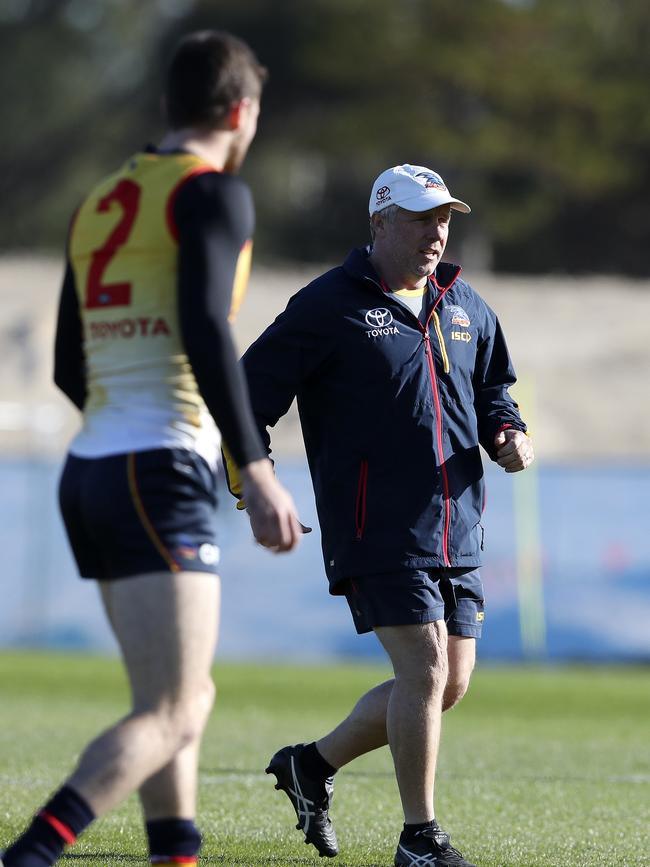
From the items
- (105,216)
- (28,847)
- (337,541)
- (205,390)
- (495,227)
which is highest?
(495,227)

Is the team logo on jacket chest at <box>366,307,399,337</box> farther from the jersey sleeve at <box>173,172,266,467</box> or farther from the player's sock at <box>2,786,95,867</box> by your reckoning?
the player's sock at <box>2,786,95,867</box>

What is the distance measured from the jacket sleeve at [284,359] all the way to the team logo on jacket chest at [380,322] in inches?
5.8

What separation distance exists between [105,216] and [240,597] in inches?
600

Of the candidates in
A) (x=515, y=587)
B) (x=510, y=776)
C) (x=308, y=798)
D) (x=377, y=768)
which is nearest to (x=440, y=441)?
(x=308, y=798)

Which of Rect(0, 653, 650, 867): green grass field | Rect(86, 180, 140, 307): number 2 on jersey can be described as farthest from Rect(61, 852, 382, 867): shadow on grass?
Rect(86, 180, 140, 307): number 2 on jersey

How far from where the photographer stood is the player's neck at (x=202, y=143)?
416cm

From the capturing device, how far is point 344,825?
6574 millimetres

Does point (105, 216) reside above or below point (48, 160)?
below

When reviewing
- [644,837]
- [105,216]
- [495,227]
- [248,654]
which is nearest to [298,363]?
[105,216]

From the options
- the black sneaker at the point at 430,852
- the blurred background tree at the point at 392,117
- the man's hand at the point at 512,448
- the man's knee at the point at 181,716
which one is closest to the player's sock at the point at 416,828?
the black sneaker at the point at 430,852

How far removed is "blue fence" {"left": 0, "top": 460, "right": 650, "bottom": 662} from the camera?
60.1ft

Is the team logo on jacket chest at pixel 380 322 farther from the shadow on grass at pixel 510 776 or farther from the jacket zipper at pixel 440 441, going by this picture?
the shadow on grass at pixel 510 776

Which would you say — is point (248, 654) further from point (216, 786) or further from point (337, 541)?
point (337, 541)

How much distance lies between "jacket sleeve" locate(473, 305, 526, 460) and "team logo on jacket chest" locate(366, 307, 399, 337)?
0.45 meters
